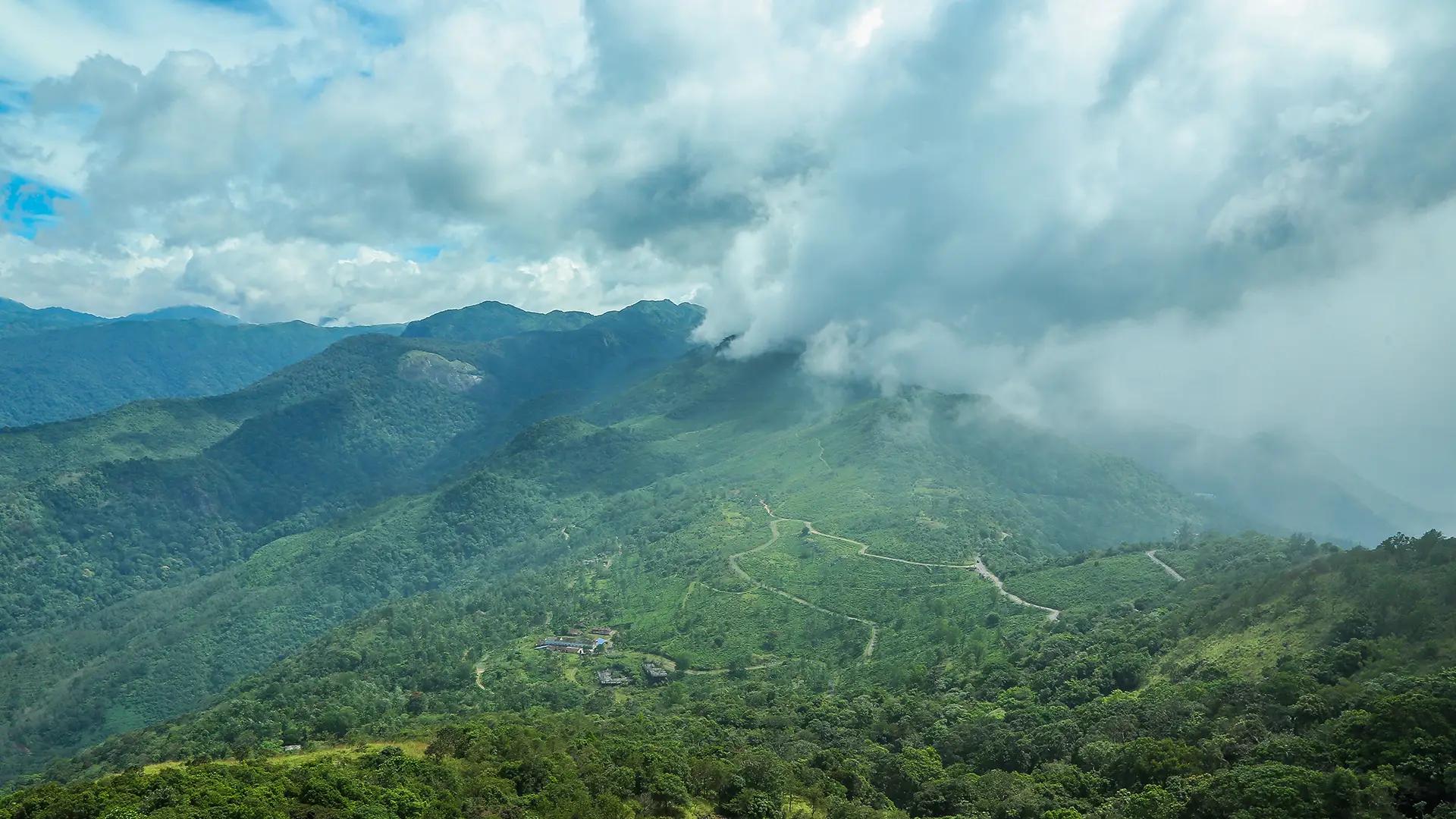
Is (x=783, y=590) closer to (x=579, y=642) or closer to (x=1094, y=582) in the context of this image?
(x=579, y=642)

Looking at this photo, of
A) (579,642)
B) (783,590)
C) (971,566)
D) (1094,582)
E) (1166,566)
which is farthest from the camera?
(783,590)

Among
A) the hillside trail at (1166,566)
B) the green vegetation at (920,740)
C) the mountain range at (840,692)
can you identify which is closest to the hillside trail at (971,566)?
the mountain range at (840,692)

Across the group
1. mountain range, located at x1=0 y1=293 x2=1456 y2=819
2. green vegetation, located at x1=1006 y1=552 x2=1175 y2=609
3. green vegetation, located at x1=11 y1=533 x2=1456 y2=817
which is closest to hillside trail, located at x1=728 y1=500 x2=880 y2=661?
mountain range, located at x1=0 y1=293 x2=1456 y2=819

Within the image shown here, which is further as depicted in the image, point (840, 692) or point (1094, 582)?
point (1094, 582)

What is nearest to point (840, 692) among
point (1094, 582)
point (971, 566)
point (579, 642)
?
point (1094, 582)

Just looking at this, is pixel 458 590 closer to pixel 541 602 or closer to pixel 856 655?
pixel 541 602

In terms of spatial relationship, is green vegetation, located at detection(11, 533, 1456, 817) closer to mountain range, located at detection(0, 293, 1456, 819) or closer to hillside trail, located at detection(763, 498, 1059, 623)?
mountain range, located at detection(0, 293, 1456, 819)

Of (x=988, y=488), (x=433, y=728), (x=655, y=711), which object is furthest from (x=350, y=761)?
(x=988, y=488)

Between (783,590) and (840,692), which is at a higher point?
(783,590)
